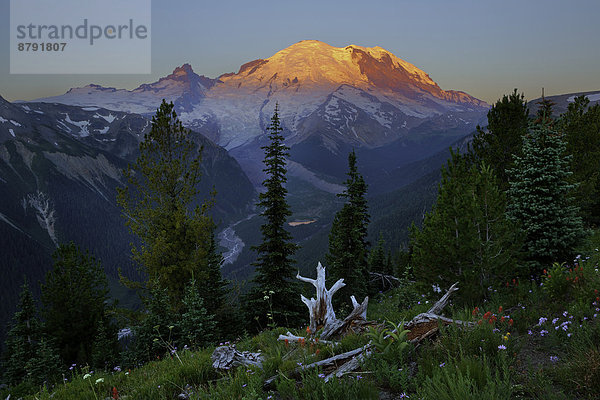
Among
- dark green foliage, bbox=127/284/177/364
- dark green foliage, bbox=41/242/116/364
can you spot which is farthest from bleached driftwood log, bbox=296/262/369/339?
dark green foliage, bbox=41/242/116/364

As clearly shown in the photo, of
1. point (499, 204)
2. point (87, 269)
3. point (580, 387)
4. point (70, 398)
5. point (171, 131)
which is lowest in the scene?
point (87, 269)

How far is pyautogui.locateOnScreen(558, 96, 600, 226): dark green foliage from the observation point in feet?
52.9

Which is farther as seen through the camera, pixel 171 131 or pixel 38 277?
pixel 38 277

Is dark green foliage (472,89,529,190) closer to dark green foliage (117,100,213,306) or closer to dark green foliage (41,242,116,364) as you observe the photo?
dark green foliage (117,100,213,306)

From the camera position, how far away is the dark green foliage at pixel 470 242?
8289mm

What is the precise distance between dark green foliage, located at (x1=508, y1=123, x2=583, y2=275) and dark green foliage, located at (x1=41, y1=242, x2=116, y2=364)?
2572cm

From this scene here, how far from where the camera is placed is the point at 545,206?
10.3 meters

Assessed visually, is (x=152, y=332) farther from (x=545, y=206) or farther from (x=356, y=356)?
(x=545, y=206)

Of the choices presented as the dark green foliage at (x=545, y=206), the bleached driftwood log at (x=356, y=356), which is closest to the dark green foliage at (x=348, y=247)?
the dark green foliage at (x=545, y=206)

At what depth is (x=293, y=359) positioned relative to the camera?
436 cm

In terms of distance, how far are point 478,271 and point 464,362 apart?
251 inches

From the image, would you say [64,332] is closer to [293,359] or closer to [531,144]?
[293,359]

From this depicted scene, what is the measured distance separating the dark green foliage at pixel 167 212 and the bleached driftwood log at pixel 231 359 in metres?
9.71

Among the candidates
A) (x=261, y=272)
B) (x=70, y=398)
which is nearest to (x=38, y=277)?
(x=261, y=272)
